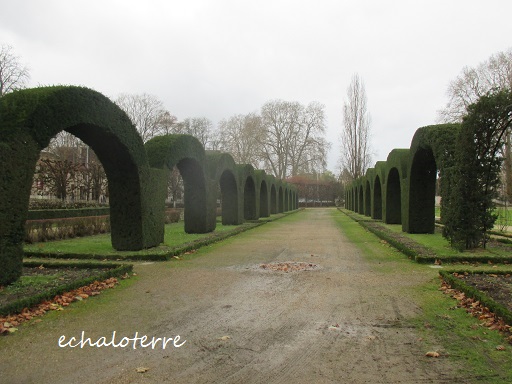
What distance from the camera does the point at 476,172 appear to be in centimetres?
979

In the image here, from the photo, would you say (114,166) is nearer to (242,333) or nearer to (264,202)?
(242,333)

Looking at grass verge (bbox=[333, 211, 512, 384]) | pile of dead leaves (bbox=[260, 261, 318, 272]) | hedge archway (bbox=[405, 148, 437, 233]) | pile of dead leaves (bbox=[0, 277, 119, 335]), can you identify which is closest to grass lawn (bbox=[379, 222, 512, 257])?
hedge archway (bbox=[405, 148, 437, 233])

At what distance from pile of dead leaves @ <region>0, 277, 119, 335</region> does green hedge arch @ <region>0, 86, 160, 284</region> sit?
4.04ft

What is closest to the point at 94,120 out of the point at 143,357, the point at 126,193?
the point at 126,193

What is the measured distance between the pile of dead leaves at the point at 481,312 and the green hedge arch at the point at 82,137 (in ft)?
21.8

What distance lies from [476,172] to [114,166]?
8.90 m

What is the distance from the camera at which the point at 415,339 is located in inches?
168

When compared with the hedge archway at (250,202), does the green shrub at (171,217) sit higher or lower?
lower

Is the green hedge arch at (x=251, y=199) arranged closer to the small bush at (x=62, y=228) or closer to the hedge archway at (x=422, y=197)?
the small bush at (x=62, y=228)

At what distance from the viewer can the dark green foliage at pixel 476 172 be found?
952 cm

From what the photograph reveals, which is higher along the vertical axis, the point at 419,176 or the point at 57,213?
the point at 419,176

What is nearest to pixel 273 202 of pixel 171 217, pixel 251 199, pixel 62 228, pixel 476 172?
pixel 251 199

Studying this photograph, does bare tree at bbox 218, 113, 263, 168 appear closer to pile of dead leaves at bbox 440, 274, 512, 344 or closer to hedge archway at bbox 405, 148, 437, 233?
hedge archway at bbox 405, 148, 437, 233

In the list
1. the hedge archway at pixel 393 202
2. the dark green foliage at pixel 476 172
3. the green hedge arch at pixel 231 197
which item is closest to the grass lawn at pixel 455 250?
the dark green foliage at pixel 476 172
